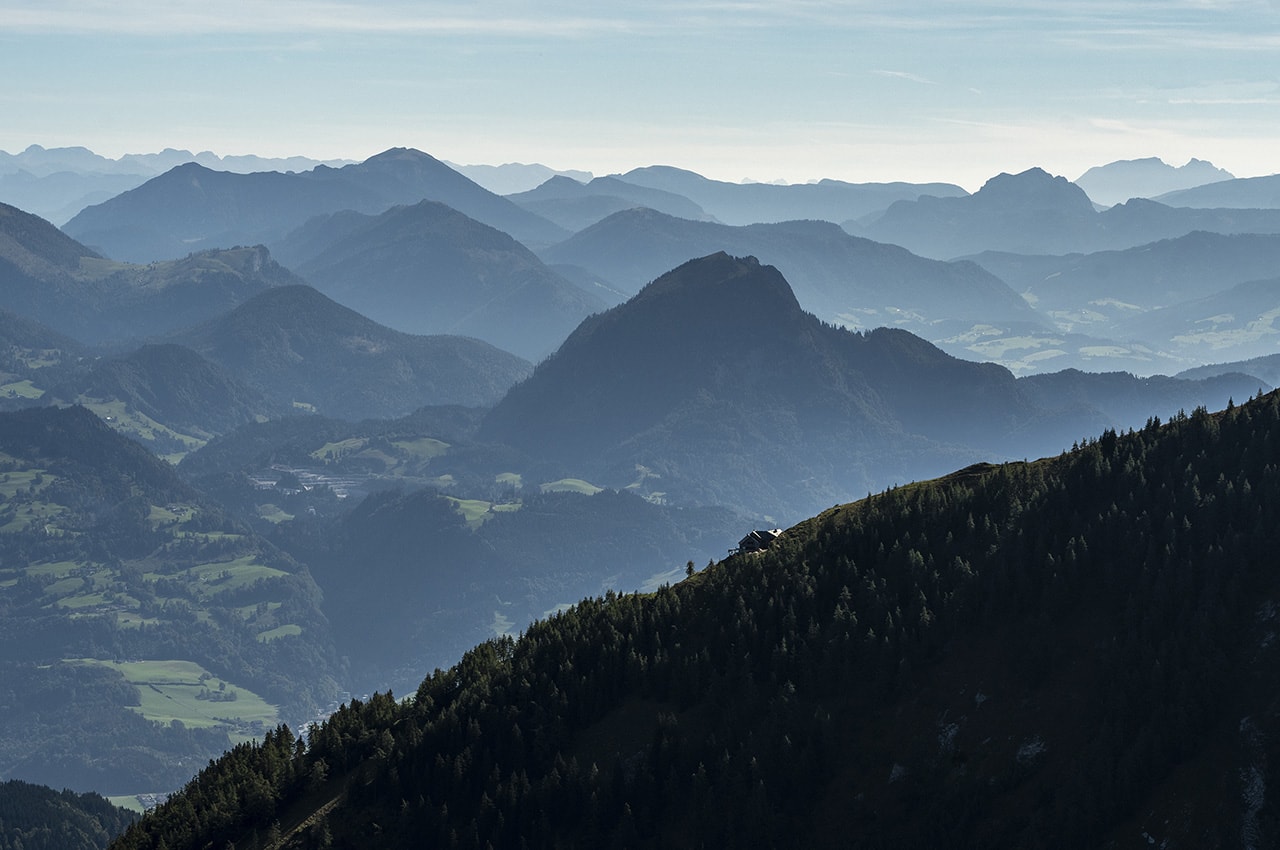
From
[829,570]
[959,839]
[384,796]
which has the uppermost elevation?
[829,570]

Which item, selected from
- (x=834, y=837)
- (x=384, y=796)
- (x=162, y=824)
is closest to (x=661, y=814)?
(x=834, y=837)

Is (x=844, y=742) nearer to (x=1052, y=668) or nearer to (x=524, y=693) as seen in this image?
(x=1052, y=668)

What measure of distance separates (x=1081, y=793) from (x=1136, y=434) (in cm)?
6657

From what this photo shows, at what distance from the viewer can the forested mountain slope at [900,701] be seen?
403 ft

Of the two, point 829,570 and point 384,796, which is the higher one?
point 829,570

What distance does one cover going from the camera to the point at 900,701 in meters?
146

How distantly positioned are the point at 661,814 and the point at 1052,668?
138ft

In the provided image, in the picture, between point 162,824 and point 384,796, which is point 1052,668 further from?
point 162,824

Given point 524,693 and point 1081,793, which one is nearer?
point 1081,793

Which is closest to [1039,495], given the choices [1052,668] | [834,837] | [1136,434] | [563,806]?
[1136,434]

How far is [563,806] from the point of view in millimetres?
153500

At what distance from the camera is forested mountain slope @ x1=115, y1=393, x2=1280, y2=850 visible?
4838 inches

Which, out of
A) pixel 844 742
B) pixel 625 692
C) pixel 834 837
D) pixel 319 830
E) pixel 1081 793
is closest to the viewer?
pixel 1081 793

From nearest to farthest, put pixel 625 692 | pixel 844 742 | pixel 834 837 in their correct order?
pixel 834 837 < pixel 844 742 < pixel 625 692
